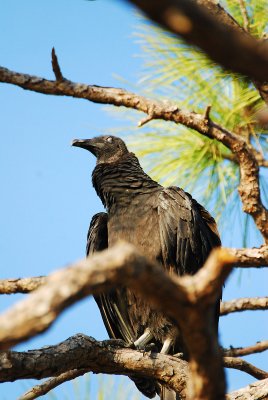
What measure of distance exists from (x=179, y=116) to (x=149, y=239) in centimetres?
82

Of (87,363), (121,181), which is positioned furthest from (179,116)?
(87,363)

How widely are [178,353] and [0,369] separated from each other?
1622 millimetres

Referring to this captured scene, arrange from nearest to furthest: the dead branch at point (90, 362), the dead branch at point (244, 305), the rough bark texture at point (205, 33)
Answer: the rough bark texture at point (205, 33)
the dead branch at point (90, 362)
the dead branch at point (244, 305)

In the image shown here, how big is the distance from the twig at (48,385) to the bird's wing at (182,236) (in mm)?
1149

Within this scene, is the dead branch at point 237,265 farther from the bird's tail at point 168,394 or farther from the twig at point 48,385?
the bird's tail at point 168,394

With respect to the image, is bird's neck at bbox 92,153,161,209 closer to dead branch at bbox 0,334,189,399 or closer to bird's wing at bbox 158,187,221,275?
bird's wing at bbox 158,187,221,275

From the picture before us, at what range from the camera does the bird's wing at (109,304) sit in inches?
172

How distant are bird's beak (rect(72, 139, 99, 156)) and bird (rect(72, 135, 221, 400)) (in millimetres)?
680

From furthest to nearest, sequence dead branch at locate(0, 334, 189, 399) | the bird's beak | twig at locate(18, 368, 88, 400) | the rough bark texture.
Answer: the bird's beak
twig at locate(18, 368, 88, 400)
dead branch at locate(0, 334, 189, 399)
the rough bark texture

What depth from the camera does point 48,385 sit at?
10.4 feet

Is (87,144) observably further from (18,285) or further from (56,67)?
(18,285)

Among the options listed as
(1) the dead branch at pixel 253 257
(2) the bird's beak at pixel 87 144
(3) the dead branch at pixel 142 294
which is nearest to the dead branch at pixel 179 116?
(1) the dead branch at pixel 253 257

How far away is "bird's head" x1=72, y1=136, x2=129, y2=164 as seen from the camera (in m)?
5.17

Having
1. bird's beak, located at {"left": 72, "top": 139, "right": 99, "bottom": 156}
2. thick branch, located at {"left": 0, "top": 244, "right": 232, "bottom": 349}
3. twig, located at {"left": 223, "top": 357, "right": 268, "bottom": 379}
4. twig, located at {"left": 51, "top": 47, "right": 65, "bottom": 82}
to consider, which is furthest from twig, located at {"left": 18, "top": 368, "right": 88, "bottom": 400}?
bird's beak, located at {"left": 72, "top": 139, "right": 99, "bottom": 156}
